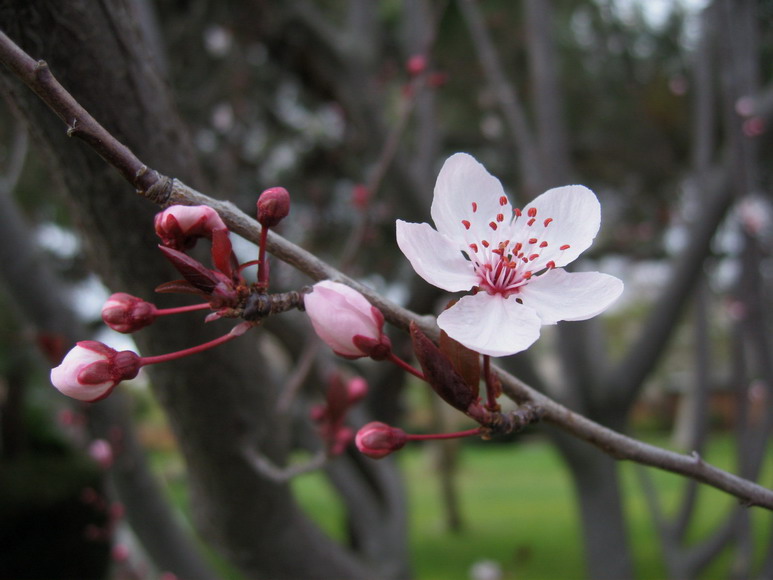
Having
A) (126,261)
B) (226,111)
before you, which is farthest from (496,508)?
(126,261)

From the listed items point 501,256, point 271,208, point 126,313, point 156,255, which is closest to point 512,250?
point 501,256

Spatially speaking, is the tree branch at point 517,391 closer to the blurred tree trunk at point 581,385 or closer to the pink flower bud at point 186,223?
the pink flower bud at point 186,223

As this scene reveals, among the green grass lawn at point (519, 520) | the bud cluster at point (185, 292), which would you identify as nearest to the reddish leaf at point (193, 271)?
the bud cluster at point (185, 292)

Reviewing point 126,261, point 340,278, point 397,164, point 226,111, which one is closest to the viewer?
point 340,278

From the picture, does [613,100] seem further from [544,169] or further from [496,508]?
[496,508]

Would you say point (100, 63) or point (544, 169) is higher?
point (544, 169)

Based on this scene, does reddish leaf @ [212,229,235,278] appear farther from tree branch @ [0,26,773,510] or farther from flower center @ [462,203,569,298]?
flower center @ [462,203,569,298]

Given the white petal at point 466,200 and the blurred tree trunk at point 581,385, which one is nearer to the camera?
the white petal at point 466,200
